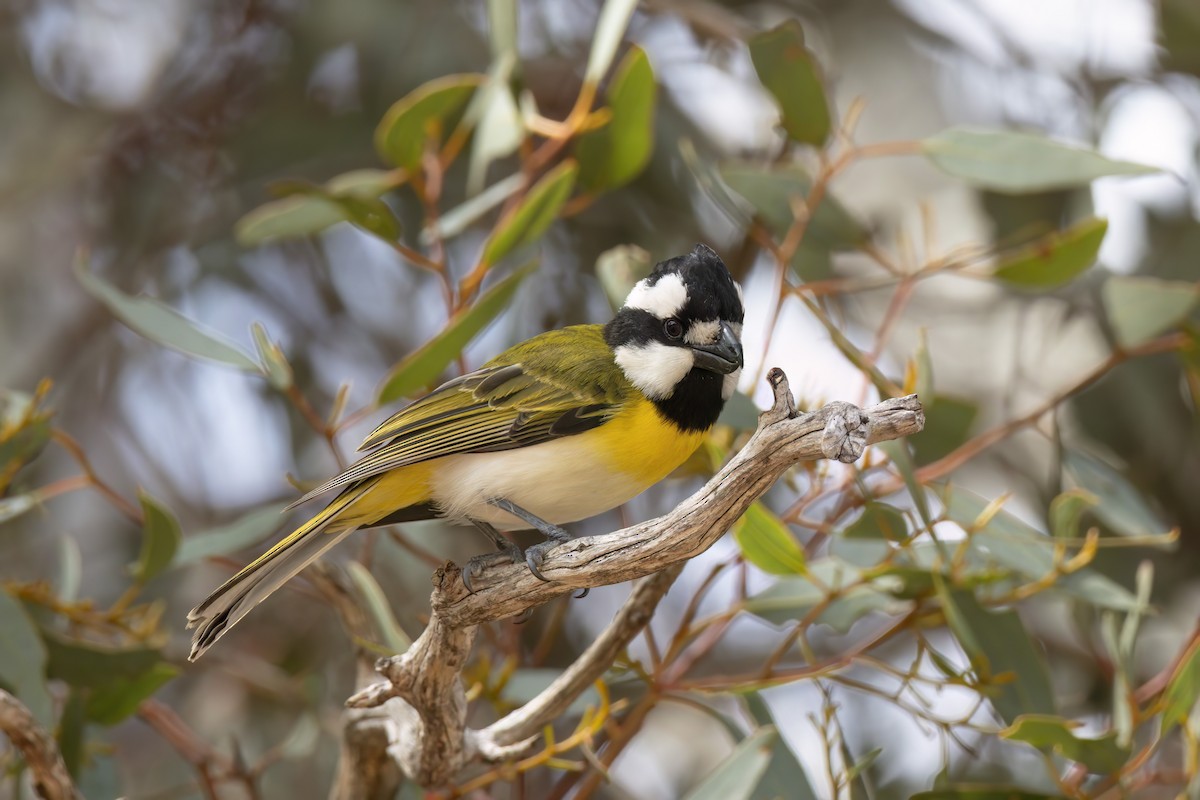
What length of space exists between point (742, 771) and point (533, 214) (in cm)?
101

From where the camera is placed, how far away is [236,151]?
3.79 m

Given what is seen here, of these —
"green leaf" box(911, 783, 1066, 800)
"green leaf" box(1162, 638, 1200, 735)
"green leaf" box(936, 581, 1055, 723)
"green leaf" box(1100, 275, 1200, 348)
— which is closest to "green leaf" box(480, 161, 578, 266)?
"green leaf" box(936, 581, 1055, 723)

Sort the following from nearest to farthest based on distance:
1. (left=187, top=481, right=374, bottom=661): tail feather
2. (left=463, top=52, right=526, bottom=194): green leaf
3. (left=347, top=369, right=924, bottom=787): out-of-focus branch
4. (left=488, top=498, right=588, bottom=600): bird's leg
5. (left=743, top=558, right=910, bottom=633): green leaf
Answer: (left=347, top=369, right=924, bottom=787): out-of-focus branch < (left=488, top=498, right=588, bottom=600): bird's leg < (left=187, top=481, right=374, bottom=661): tail feather < (left=743, top=558, right=910, bottom=633): green leaf < (left=463, top=52, right=526, bottom=194): green leaf

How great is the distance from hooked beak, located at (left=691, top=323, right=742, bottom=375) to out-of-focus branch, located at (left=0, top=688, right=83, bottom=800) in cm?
116

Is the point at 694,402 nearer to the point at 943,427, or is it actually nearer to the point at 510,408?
the point at 510,408

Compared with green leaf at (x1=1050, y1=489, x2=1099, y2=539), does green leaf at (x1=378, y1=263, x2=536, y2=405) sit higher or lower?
higher

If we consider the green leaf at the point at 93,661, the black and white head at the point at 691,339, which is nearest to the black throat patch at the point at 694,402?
the black and white head at the point at 691,339

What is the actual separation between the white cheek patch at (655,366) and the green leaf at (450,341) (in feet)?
0.75

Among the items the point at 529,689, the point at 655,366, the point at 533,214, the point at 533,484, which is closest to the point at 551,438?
the point at 533,484

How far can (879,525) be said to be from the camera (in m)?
2.11

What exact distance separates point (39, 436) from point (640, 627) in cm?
116

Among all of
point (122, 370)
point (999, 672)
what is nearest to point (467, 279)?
point (999, 672)

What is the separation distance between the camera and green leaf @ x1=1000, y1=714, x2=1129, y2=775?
6.13 feet

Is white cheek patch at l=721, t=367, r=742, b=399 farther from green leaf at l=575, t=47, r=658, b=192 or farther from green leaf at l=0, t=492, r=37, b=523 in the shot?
green leaf at l=0, t=492, r=37, b=523
